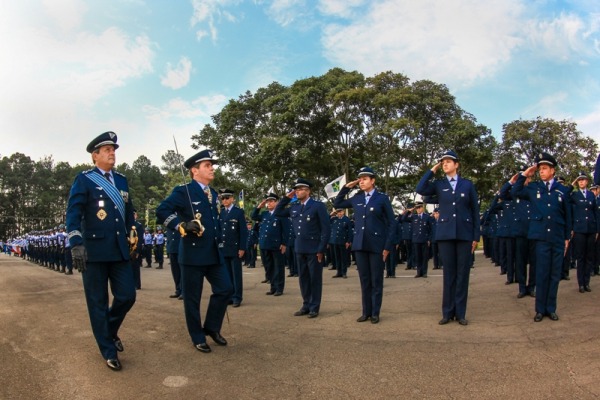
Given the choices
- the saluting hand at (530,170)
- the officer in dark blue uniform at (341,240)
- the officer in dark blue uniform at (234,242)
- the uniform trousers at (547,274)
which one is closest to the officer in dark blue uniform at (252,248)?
the officer in dark blue uniform at (341,240)

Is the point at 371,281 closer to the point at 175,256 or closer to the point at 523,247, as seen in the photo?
the point at 523,247

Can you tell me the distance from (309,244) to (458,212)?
2497 millimetres

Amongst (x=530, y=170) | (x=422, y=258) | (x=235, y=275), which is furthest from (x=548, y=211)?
(x=422, y=258)

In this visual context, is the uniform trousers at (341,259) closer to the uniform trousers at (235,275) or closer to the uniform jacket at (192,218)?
the uniform trousers at (235,275)

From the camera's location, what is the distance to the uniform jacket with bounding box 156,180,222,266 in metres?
5.36

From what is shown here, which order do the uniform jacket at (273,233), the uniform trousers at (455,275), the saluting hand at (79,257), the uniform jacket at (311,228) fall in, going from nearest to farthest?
the saluting hand at (79,257), the uniform trousers at (455,275), the uniform jacket at (311,228), the uniform jacket at (273,233)

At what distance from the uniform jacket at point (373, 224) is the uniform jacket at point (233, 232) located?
2.38 meters

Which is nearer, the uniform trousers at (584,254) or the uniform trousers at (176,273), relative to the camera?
the uniform trousers at (584,254)

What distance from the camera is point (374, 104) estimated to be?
1115 inches

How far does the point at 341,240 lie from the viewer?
15.6 metres

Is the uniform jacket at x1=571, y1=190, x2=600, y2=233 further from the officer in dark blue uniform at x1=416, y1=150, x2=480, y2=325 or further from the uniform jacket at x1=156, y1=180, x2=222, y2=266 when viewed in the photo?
the uniform jacket at x1=156, y1=180, x2=222, y2=266

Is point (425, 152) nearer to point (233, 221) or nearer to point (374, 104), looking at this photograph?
point (374, 104)

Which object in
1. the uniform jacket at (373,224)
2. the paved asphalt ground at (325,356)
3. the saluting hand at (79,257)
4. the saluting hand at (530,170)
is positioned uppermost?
the saluting hand at (530,170)

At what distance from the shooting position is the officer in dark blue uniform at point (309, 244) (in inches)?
292
